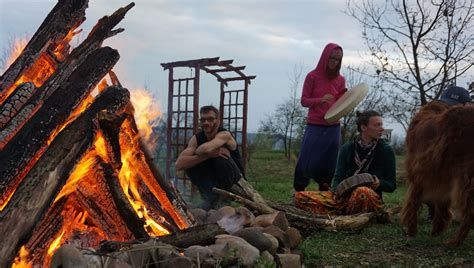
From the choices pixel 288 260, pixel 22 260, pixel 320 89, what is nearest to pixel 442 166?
pixel 288 260

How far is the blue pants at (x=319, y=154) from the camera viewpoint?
6.09 metres

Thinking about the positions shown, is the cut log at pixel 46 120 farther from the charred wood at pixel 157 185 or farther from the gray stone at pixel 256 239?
the gray stone at pixel 256 239

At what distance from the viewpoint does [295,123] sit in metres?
26.3

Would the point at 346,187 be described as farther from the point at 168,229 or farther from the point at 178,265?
the point at 178,265

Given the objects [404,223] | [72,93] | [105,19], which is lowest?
[404,223]

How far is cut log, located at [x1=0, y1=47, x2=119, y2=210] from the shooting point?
2656 mm

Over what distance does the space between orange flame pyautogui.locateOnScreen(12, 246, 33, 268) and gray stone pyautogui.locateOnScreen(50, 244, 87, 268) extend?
0.75 feet

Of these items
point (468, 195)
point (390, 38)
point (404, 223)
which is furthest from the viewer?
point (390, 38)

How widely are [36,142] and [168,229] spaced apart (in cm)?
110

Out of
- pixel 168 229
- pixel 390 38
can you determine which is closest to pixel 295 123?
pixel 390 38

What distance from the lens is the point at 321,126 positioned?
612 cm

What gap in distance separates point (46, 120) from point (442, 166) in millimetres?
3096

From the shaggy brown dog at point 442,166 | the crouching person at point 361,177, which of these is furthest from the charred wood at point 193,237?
the crouching person at point 361,177

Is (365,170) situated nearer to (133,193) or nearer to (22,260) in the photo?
(133,193)
